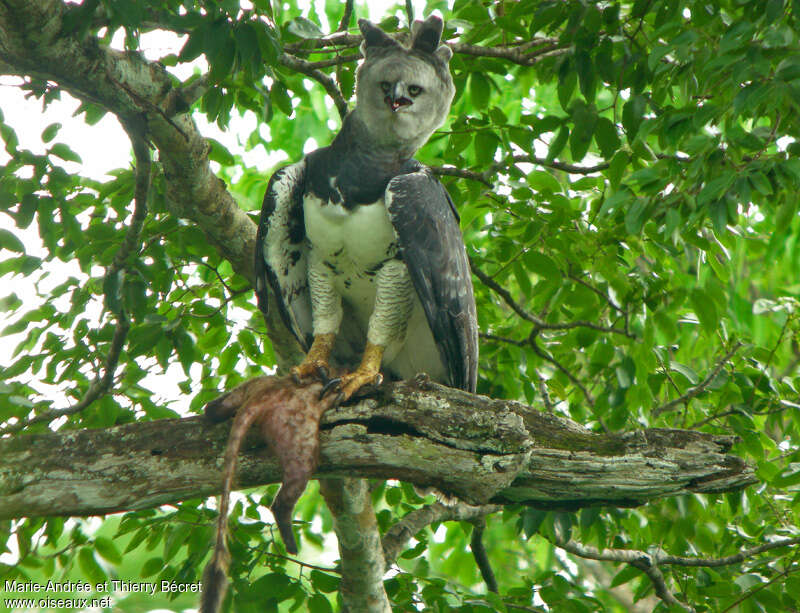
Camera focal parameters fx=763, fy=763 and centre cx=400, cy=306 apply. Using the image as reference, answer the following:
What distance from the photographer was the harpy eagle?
3.34 m

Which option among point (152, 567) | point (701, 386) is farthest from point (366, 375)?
point (701, 386)

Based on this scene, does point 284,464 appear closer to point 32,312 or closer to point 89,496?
point 89,496

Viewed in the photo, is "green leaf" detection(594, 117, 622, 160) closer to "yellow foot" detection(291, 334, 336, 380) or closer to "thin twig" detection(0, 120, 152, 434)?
"yellow foot" detection(291, 334, 336, 380)

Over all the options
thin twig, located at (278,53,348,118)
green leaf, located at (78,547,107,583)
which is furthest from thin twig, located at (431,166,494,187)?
green leaf, located at (78,547,107,583)

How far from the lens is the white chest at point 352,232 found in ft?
11.2

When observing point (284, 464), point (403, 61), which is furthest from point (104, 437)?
point (403, 61)

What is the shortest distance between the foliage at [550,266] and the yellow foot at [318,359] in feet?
2.03

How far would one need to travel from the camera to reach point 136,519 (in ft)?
12.1

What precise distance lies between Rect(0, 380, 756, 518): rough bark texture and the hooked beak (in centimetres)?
146

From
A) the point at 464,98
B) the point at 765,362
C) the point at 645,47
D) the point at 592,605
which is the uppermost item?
the point at 464,98

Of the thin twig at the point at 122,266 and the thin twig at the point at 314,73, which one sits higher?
the thin twig at the point at 314,73

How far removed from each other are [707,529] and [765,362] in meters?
0.95

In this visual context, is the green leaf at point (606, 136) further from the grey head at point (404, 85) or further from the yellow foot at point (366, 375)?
the yellow foot at point (366, 375)

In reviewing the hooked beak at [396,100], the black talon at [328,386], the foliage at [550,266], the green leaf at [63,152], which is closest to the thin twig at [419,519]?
the foliage at [550,266]
